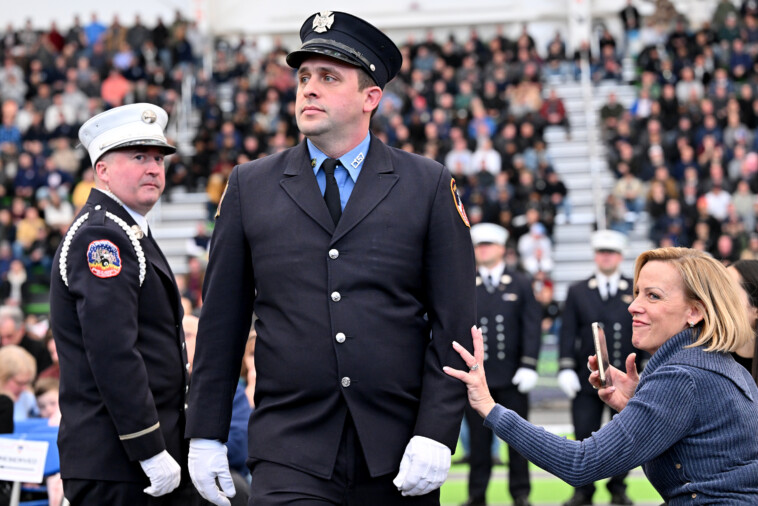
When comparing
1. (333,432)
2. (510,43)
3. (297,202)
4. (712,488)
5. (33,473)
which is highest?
(510,43)

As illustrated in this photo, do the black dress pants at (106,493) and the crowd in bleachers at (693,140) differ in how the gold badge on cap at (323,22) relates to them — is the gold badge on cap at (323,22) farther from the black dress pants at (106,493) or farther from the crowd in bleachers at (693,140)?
the crowd in bleachers at (693,140)

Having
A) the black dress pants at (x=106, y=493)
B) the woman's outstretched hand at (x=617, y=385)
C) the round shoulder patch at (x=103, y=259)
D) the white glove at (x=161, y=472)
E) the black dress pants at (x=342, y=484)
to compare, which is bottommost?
the black dress pants at (x=106, y=493)

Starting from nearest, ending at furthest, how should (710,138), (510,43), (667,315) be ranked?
(667,315) → (710,138) → (510,43)

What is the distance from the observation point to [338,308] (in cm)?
349

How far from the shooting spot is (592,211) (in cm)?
2028

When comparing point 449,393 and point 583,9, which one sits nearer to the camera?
point 449,393

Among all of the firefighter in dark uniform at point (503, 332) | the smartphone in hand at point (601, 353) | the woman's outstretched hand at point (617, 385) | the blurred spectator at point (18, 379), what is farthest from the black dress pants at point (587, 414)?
the smartphone in hand at point (601, 353)

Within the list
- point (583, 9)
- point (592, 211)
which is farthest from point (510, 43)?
point (592, 211)

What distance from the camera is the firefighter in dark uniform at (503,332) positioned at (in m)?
9.36

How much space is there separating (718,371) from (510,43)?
2133cm

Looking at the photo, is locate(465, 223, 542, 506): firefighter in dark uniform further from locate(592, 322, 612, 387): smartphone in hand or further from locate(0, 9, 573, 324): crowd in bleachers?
locate(0, 9, 573, 324): crowd in bleachers

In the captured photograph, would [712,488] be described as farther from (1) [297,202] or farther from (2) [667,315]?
(1) [297,202]

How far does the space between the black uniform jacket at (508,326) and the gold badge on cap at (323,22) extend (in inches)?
235

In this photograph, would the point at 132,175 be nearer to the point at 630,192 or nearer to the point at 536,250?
the point at 536,250
